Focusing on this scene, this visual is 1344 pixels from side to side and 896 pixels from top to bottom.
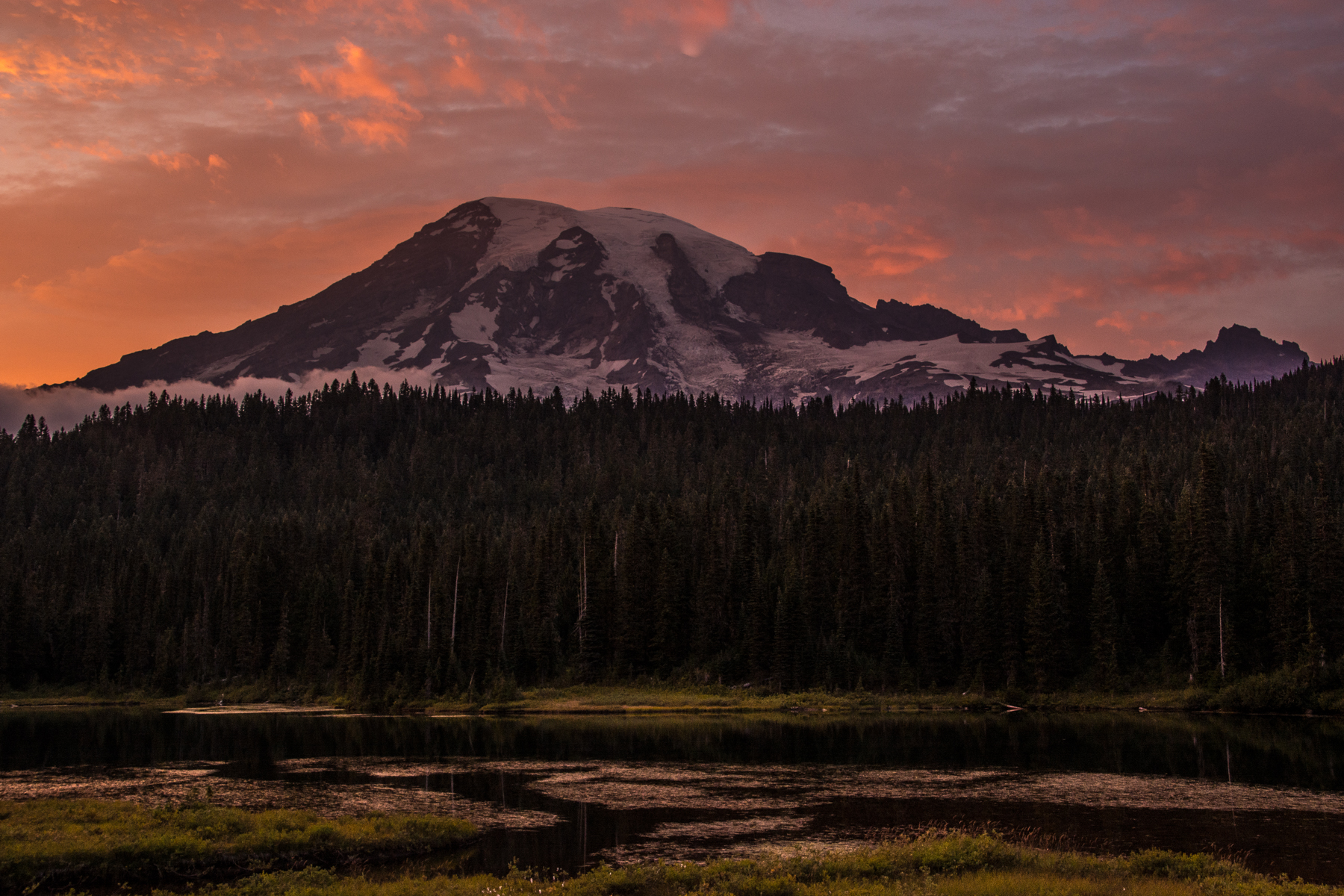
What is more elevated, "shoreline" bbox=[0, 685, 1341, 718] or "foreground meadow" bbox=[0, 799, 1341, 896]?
"foreground meadow" bbox=[0, 799, 1341, 896]

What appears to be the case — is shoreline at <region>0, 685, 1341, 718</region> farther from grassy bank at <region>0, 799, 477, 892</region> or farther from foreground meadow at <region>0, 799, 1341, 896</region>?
grassy bank at <region>0, 799, 477, 892</region>

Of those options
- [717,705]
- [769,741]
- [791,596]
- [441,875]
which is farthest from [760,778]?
[791,596]

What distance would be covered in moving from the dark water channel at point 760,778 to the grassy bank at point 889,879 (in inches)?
191

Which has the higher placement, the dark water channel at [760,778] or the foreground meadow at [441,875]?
the foreground meadow at [441,875]

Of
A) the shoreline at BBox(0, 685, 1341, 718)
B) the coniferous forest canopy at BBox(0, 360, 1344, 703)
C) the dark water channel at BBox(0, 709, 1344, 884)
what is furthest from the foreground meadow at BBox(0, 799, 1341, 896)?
the coniferous forest canopy at BBox(0, 360, 1344, 703)

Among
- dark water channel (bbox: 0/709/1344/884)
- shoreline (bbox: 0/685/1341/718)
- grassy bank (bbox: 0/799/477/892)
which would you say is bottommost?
shoreline (bbox: 0/685/1341/718)

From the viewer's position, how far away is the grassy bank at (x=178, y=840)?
34.2m

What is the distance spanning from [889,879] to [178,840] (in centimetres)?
2322

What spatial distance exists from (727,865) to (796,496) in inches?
6098

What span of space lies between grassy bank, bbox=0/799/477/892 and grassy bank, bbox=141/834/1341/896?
150 inches

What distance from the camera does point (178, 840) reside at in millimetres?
36094

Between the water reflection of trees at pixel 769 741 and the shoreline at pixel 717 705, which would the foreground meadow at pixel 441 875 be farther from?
the shoreline at pixel 717 705

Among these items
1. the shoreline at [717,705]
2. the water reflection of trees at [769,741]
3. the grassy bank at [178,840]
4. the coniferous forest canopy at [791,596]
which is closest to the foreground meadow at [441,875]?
the grassy bank at [178,840]

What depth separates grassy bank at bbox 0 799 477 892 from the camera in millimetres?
34156
